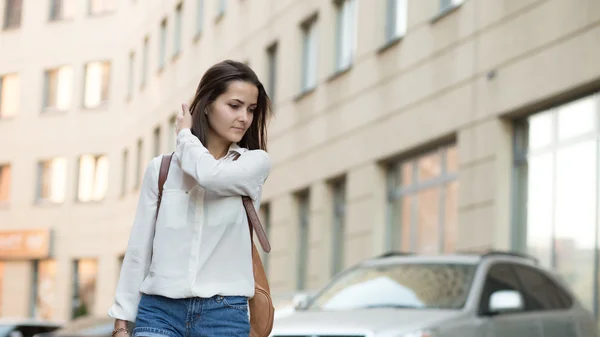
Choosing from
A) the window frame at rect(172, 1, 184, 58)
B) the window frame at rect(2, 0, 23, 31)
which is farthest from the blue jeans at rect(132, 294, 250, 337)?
the window frame at rect(2, 0, 23, 31)

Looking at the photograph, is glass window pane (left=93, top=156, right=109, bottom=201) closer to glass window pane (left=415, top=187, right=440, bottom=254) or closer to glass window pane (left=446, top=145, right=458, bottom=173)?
glass window pane (left=415, top=187, right=440, bottom=254)

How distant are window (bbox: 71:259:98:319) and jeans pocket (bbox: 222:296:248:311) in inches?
1588

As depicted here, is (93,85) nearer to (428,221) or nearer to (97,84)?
(97,84)

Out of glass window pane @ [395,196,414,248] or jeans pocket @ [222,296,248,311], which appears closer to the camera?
Result: jeans pocket @ [222,296,248,311]

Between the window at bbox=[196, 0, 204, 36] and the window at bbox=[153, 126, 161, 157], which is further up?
the window at bbox=[196, 0, 204, 36]

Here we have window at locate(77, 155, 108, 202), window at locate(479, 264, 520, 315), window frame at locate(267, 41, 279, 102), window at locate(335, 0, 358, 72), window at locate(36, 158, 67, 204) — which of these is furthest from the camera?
window at locate(36, 158, 67, 204)

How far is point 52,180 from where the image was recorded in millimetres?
45844

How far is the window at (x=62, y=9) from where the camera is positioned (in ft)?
157

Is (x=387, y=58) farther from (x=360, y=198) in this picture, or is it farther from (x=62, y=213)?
(x=62, y=213)

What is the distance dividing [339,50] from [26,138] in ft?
83.6

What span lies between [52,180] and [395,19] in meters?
27.4

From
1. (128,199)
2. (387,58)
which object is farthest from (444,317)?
(128,199)

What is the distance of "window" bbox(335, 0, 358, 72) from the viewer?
886 inches

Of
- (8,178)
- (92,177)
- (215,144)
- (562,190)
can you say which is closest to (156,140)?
(92,177)
